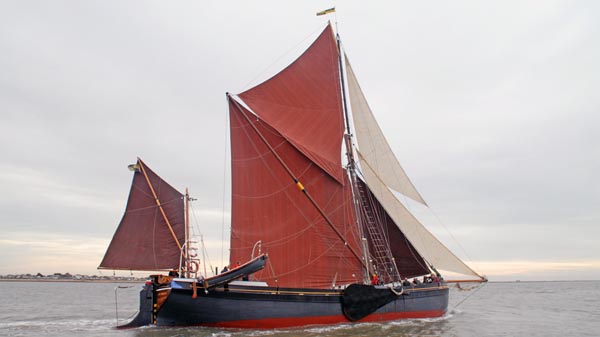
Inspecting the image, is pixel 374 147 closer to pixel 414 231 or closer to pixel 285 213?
pixel 414 231

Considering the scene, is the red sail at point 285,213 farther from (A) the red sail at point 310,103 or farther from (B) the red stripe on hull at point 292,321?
(B) the red stripe on hull at point 292,321

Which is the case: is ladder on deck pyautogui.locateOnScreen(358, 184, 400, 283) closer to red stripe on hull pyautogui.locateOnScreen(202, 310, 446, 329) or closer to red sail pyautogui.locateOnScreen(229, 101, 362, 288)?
red sail pyautogui.locateOnScreen(229, 101, 362, 288)

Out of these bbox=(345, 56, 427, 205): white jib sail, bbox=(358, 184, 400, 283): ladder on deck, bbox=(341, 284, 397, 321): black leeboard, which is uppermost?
bbox=(345, 56, 427, 205): white jib sail

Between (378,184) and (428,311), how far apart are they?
874cm

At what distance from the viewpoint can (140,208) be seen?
27.9m

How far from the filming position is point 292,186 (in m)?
28.5

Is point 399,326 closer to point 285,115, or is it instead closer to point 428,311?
point 428,311

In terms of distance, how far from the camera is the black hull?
22.9 meters

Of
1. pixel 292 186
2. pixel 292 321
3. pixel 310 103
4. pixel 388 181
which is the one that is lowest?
pixel 292 321

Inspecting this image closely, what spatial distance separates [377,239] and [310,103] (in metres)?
9.59

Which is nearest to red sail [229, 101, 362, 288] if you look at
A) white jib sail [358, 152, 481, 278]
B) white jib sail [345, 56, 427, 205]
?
white jib sail [358, 152, 481, 278]

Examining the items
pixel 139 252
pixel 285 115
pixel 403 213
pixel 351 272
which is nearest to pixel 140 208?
pixel 139 252

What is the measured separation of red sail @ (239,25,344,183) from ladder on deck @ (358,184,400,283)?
3.74 meters

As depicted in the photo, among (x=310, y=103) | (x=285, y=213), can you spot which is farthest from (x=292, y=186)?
(x=310, y=103)
